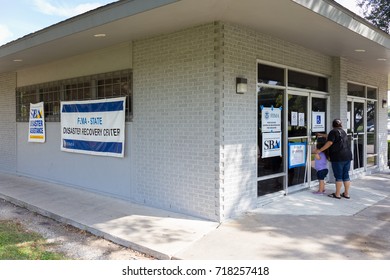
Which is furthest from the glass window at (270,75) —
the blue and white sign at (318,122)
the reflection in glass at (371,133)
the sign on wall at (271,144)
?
the reflection in glass at (371,133)

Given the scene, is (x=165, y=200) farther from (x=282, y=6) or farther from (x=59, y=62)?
(x=59, y=62)

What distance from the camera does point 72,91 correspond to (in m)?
8.98

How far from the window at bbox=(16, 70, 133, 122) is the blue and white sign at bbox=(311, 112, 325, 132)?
437 centimetres

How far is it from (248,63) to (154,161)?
255 cm

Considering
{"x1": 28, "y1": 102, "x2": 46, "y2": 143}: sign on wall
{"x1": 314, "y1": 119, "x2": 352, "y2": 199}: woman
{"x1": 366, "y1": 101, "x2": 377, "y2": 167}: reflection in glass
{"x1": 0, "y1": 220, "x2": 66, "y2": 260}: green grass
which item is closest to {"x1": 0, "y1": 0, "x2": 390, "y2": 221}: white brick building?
{"x1": 28, "y1": 102, "x2": 46, "y2": 143}: sign on wall

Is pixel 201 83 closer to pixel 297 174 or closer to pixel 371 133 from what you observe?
pixel 297 174

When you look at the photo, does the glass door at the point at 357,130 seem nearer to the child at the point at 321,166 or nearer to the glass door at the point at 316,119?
the glass door at the point at 316,119

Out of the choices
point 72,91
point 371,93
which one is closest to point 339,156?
point 371,93

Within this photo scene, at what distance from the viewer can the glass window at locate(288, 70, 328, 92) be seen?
779 cm

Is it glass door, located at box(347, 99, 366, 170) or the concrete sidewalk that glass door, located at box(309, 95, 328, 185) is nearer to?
the concrete sidewalk

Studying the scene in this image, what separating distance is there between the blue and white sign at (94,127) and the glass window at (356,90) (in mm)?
6548
